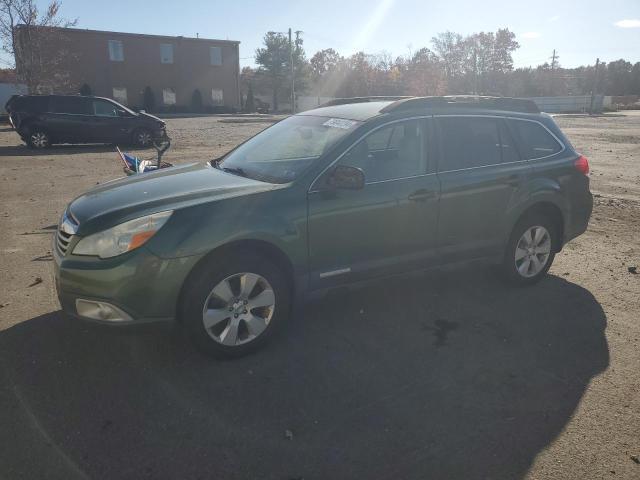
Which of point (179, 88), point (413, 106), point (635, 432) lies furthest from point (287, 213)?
point (179, 88)

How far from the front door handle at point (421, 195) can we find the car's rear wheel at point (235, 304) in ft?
4.32

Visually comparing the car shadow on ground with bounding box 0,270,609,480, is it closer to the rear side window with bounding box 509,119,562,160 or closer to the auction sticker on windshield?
the auction sticker on windshield

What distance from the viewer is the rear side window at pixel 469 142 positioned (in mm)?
4555

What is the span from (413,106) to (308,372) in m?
2.46

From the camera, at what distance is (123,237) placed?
3.31 meters

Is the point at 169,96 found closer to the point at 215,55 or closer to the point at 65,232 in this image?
the point at 215,55

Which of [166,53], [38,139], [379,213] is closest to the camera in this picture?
[379,213]

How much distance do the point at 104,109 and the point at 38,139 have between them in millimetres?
2410

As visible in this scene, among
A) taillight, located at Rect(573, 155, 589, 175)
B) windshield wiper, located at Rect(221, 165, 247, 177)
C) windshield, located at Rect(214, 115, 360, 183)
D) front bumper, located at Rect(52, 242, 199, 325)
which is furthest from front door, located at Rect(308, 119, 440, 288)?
taillight, located at Rect(573, 155, 589, 175)

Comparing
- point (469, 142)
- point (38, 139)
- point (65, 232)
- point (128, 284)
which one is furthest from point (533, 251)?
point (38, 139)

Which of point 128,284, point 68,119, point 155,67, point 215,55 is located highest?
point 215,55

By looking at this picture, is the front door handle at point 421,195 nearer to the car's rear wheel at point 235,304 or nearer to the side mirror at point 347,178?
the side mirror at point 347,178

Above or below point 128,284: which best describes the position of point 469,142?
above

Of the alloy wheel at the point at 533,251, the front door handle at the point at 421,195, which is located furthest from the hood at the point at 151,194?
the alloy wheel at the point at 533,251
